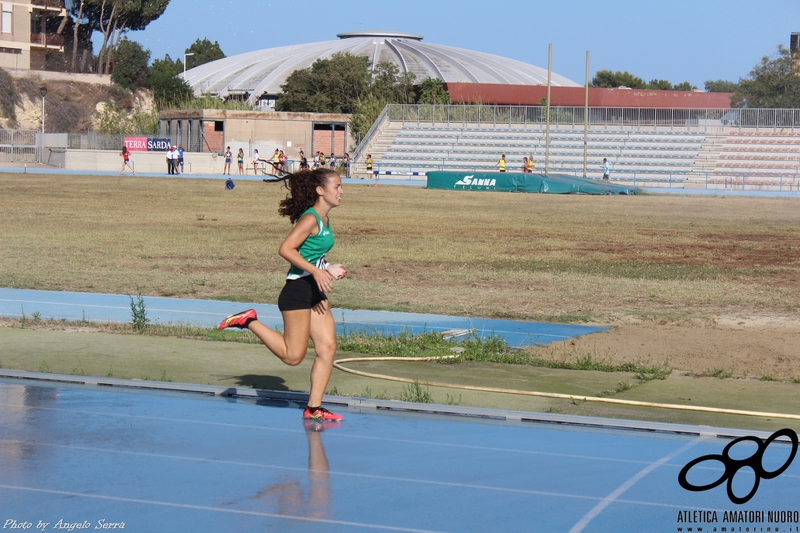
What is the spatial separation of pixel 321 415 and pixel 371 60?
108 m

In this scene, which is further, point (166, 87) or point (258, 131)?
point (166, 87)

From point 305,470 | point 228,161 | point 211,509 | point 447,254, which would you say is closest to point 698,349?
point 305,470

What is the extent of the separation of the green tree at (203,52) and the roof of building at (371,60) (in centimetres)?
2193

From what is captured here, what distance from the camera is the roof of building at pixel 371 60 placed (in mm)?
111188

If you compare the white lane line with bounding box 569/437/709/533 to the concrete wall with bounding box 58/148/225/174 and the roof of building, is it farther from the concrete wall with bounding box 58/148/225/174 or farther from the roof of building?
the roof of building

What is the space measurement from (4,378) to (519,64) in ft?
433

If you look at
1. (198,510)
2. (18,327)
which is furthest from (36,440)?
(18,327)

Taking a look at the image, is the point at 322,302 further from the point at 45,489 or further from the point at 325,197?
the point at 45,489

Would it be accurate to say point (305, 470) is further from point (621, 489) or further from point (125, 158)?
point (125, 158)

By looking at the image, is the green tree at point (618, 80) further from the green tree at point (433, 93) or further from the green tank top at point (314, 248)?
the green tank top at point (314, 248)

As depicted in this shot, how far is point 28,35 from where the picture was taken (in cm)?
9169

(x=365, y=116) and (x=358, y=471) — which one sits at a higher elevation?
(x=365, y=116)

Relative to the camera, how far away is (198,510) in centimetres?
494

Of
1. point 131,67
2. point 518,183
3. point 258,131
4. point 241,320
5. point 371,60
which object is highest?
point 371,60
